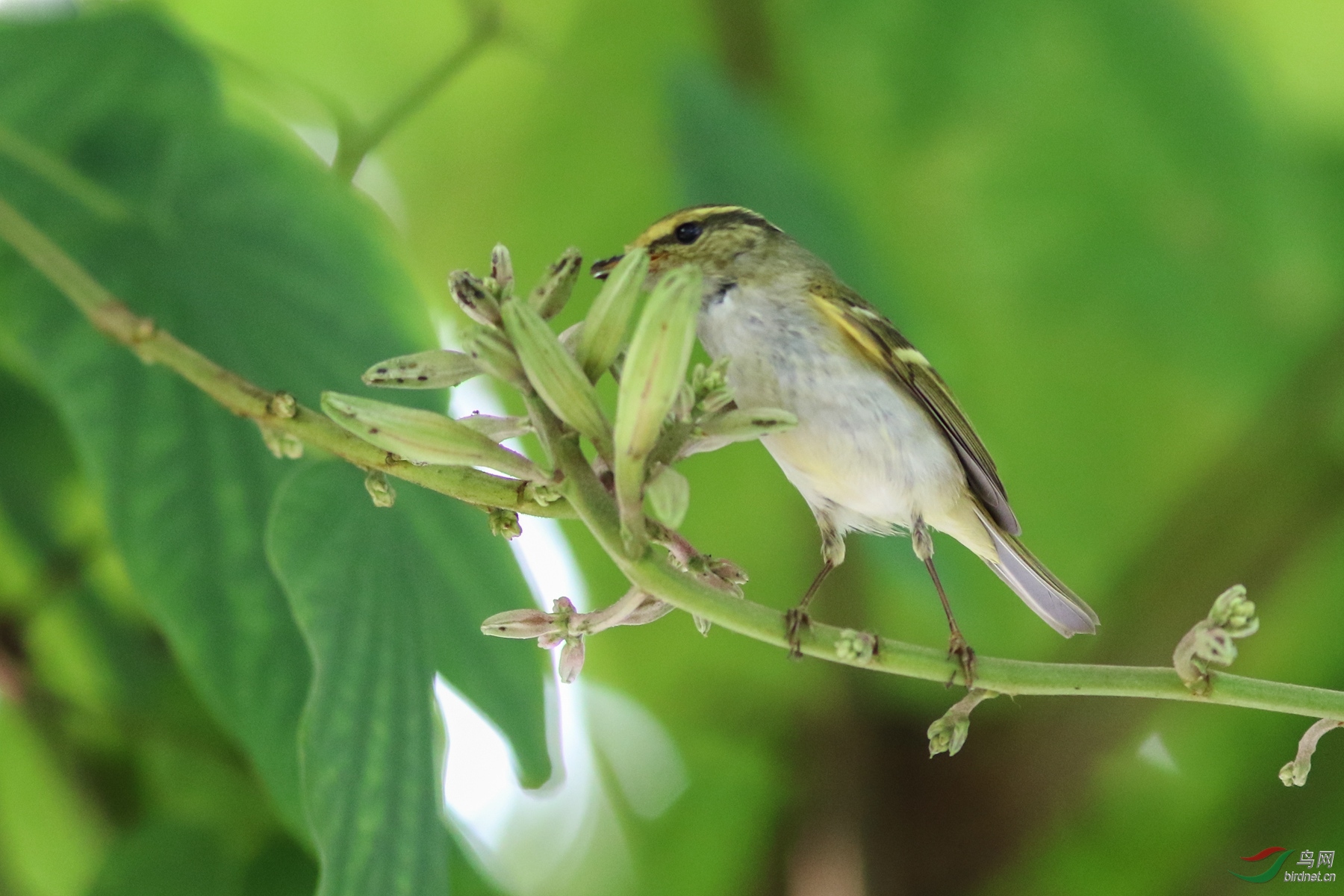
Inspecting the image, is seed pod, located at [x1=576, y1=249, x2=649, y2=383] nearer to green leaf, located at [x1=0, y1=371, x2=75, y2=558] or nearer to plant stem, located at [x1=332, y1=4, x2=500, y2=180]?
plant stem, located at [x1=332, y1=4, x2=500, y2=180]

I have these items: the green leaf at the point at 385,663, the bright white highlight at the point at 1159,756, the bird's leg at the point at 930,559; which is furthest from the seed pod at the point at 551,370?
the bright white highlight at the point at 1159,756

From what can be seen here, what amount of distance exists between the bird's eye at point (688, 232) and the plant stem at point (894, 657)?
0.95m

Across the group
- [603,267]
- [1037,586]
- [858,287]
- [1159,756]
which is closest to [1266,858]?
[1159,756]

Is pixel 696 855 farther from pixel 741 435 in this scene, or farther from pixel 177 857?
pixel 741 435

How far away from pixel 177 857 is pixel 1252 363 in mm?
1757

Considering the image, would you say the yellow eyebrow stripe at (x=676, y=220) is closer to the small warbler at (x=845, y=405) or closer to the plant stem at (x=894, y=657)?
the small warbler at (x=845, y=405)

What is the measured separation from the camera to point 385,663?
1149 millimetres

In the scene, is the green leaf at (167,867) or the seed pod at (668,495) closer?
the seed pod at (668,495)

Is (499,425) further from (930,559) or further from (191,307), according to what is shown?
(930,559)

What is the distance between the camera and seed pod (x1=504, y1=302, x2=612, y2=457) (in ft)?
2.63

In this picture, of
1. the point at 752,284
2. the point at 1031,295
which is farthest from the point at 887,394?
the point at 1031,295

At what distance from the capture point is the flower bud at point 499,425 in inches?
34.5

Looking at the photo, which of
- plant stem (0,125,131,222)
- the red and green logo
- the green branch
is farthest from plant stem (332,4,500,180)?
the red and green logo

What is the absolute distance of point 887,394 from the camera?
171 cm
